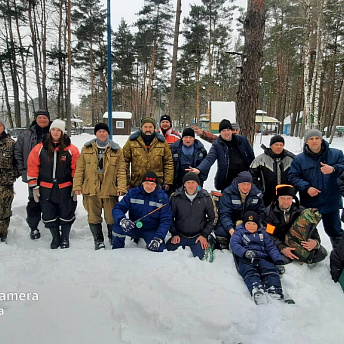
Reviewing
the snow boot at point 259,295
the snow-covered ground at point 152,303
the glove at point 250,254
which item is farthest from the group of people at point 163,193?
the snow boot at point 259,295

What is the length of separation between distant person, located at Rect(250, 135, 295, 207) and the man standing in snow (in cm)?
200

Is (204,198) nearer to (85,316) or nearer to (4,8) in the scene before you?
(85,316)

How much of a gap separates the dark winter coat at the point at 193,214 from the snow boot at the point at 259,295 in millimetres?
1080

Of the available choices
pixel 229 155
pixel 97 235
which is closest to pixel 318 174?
pixel 229 155

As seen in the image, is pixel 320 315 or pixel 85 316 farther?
pixel 320 315

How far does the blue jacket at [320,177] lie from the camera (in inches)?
134

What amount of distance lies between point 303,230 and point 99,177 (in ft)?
9.11

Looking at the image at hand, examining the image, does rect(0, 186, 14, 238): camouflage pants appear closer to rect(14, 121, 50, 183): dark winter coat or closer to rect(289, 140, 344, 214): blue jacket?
rect(14, 121, 50, 183): dark winter coat

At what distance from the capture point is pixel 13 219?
4320mm

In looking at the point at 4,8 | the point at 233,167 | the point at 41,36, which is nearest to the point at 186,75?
the point at 41,36

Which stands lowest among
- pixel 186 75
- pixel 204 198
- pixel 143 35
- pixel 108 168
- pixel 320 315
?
pixel 320 315

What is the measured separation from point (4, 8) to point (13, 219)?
20.3 metres

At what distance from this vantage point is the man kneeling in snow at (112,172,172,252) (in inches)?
134

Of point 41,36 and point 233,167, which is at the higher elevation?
point 41,36
